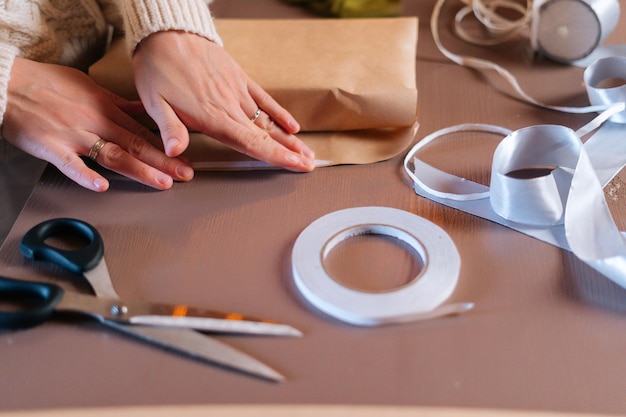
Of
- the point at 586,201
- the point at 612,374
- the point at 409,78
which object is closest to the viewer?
the point at 612,374

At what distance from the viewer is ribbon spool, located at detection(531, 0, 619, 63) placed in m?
0.74

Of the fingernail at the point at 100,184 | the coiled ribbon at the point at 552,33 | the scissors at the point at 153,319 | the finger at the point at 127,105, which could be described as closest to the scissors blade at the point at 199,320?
the scissors at the point at 153,319

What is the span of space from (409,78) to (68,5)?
414 millimetres

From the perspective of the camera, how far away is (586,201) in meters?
0.55

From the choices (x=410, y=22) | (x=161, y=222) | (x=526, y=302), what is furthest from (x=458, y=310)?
(x=410, y=22)

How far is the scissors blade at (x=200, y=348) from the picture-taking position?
440 millimetres

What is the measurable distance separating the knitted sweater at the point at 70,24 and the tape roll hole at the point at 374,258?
11.8 inches

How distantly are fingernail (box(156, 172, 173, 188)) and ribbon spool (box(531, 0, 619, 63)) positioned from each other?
51 cm

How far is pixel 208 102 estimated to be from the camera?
25.1 inches

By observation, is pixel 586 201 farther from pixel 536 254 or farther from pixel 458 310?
pixel 458 310

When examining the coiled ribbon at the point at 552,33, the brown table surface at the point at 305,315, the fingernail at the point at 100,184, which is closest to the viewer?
the brown table surface at the point at 305,315

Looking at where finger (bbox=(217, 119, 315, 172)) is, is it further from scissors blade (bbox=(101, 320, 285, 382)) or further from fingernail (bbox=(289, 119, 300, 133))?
scissors blade (bbox=(101, 320, 285, 382))

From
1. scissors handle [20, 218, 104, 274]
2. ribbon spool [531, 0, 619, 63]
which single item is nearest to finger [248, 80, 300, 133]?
scissors handle [20, 218, 104, 274]

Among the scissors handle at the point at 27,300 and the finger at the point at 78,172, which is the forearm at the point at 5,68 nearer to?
the finger at the point at 78,172
